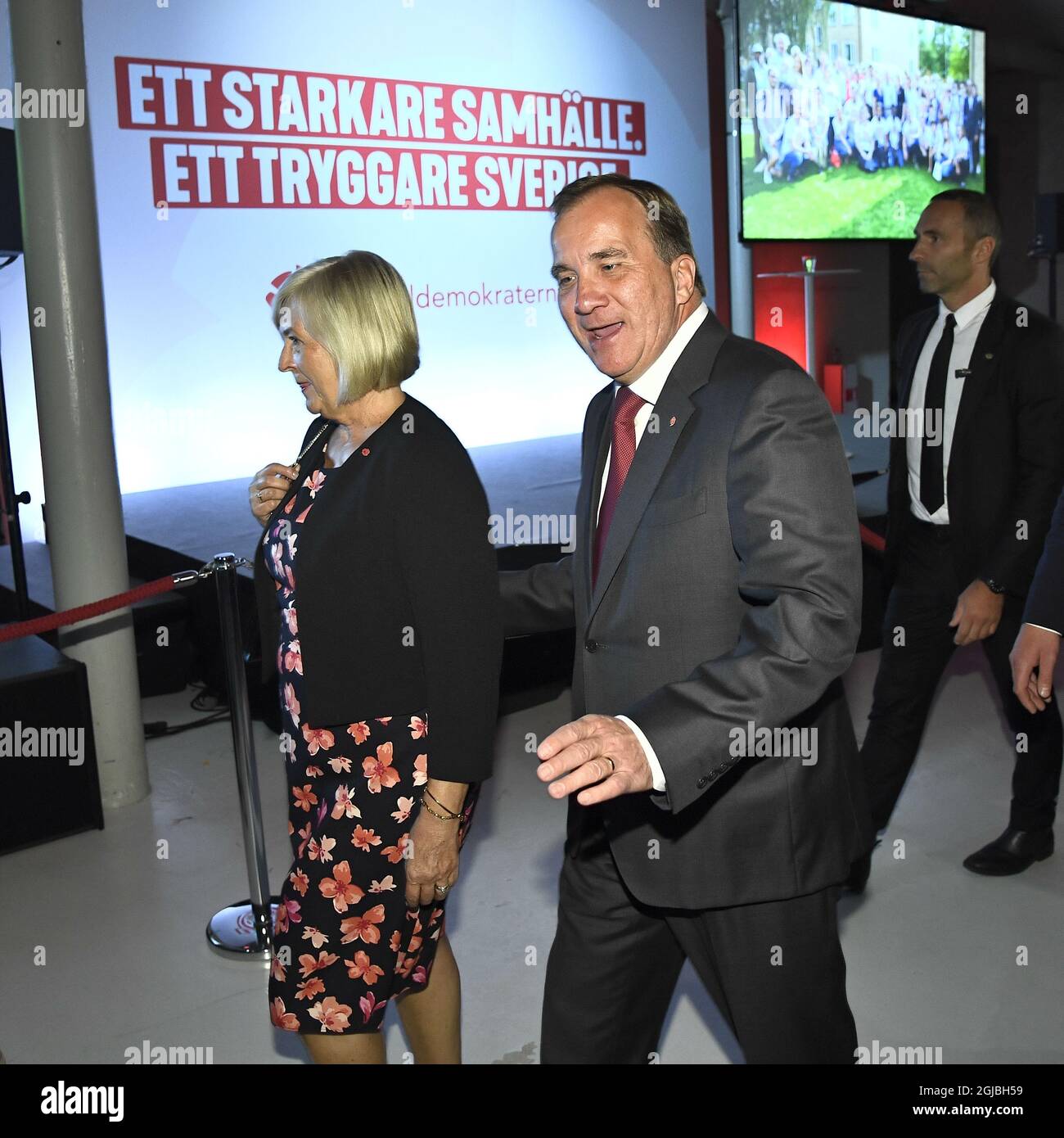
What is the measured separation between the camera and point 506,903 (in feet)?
10.4

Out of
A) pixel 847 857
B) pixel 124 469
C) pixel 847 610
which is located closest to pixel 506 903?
pixel 847 857

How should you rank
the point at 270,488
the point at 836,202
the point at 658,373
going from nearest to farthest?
the point at 658,373 < the point at 270,488 < the point at 836,202

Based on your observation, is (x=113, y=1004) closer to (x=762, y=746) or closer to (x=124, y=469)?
(x=762, y=746)

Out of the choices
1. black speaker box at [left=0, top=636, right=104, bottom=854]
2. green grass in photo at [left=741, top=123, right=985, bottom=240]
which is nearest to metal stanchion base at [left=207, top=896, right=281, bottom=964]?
black speaker box at [left=0, top=636, right=104, bottom=854]

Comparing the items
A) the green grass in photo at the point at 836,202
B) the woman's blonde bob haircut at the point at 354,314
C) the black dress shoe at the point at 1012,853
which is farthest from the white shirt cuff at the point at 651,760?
the green grass in photo at the point at 836,202

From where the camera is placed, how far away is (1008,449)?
9.90ft

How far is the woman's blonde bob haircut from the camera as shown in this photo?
6.02 feet

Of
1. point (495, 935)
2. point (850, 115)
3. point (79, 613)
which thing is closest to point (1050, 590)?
point (495, 935)

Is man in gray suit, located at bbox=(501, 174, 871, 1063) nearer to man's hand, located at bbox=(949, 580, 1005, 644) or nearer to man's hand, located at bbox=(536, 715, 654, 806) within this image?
man's hand, located at bbox=(536, 715, 654, 806)

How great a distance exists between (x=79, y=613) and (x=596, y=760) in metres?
2.42

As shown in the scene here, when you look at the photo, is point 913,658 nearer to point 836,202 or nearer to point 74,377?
point 74,377

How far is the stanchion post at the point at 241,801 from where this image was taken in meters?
3.05

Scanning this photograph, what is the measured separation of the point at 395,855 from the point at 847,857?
666 millimetres

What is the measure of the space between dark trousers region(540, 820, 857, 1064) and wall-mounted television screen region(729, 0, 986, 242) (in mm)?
8006
